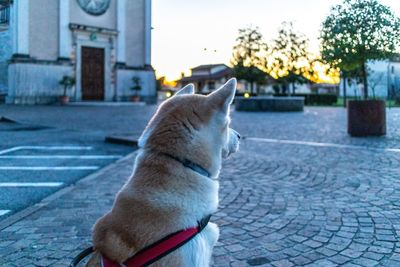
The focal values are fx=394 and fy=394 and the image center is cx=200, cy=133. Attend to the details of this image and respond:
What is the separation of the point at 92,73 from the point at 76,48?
2.65 metres

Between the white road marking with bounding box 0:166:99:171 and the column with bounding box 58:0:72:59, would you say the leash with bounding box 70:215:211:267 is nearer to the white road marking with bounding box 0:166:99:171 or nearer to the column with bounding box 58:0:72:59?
the white road marking with bounding box 0:166:99:171

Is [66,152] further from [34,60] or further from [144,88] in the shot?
[144,88]

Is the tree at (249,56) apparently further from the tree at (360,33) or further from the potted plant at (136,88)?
the tree at (360,33)

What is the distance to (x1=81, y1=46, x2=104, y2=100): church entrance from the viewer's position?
35.4 m

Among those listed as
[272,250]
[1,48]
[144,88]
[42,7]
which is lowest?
[272,250]

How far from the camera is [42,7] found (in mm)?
32031

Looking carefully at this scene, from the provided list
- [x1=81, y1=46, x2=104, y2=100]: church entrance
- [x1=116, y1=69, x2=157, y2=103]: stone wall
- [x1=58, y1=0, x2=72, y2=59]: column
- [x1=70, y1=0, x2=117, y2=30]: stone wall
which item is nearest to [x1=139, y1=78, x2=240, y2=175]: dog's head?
[x1=58, y1=0, x2=72, y2=59]: column

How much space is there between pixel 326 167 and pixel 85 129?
33.0 feet

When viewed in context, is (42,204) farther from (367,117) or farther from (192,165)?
(367,117)

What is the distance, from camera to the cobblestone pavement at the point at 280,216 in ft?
11.4

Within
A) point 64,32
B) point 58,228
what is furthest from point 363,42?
point 64,32

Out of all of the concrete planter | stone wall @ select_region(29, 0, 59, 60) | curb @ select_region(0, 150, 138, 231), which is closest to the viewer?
curb @ select_region(0, 150, 138, 231)

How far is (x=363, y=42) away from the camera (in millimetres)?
11766

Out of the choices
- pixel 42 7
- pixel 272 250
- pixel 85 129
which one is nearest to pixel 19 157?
pixel 85 129
